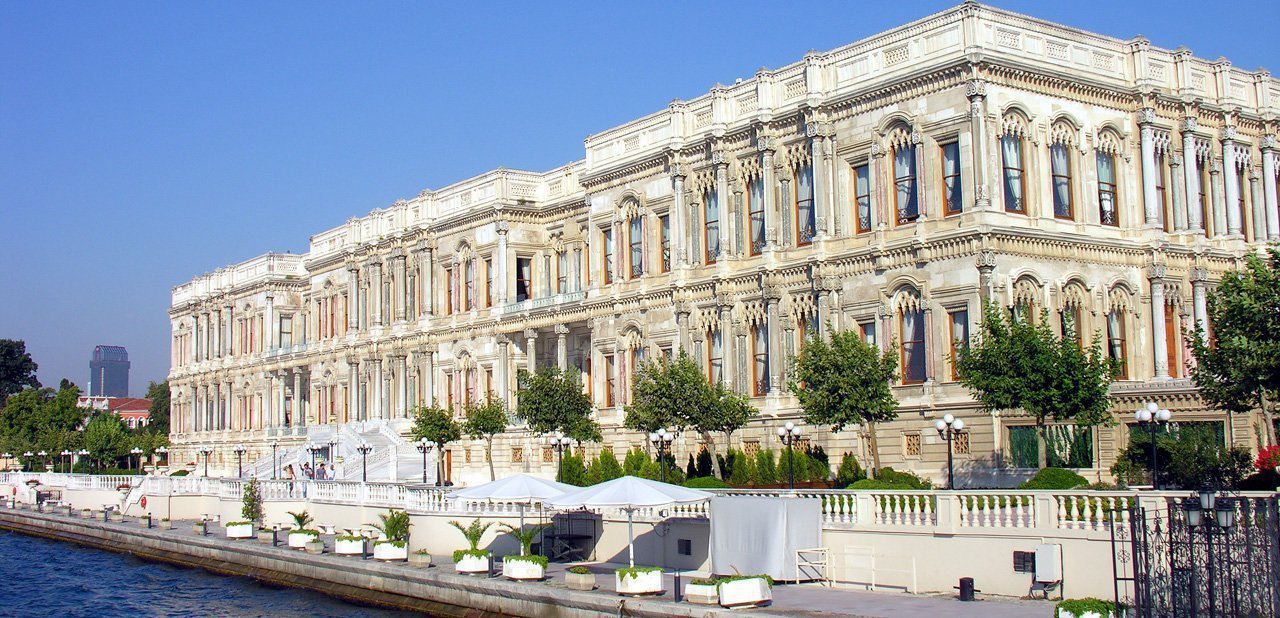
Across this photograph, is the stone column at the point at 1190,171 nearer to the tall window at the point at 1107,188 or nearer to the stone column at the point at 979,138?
the tall window at the point at 1107,188

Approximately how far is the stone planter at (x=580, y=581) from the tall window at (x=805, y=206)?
748 inches

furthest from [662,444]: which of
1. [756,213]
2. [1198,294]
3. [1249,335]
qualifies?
[1198,294]

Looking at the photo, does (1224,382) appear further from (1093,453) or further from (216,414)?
(216,414)

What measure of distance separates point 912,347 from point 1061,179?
20.5ft

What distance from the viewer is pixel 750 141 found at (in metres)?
43.6

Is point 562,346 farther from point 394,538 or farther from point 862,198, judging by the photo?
point 394,538

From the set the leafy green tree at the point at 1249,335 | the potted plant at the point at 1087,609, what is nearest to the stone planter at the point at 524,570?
the potted plant at the point at 1087,609

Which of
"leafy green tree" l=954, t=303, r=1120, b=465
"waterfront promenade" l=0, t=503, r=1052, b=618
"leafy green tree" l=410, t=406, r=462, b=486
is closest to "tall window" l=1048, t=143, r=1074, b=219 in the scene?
"leafy green tree" l=954, t=303, r=1120, b=465

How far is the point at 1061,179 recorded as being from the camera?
125ft

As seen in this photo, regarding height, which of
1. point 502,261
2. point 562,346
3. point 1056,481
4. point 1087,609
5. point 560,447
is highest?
point 502,261

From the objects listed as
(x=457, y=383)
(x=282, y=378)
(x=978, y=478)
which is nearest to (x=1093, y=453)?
(x=978, y=478)

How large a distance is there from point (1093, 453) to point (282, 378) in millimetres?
53156

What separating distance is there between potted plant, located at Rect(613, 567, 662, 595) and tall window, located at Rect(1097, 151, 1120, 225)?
21.6 metres

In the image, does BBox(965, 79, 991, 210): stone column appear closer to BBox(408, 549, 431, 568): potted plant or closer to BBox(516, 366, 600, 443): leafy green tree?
BBox(516, 366, 600, 443): leafy green tree
